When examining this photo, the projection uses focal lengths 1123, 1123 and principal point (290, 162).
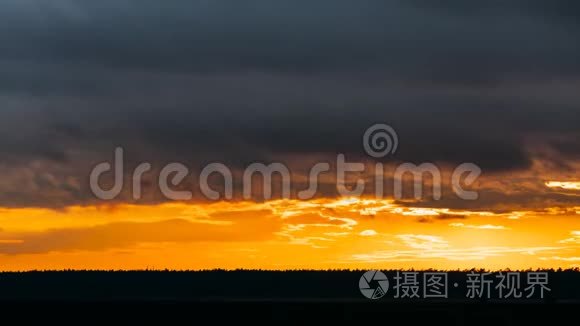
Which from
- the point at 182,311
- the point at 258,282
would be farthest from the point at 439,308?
the point at 258,282

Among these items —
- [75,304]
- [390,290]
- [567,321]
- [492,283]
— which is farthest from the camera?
[492,283]

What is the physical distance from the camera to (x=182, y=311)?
5688 cm

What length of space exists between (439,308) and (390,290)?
3026 centimetres

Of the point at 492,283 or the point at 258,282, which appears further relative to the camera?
the point at 258,282

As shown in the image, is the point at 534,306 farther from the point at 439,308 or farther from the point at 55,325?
the point at 55,325

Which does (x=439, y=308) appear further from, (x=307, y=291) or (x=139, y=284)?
(x=139, y=284)

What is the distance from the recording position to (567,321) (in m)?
54.1

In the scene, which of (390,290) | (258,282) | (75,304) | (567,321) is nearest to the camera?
(567,321)

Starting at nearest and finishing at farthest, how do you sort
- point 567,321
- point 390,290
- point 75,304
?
1. point 567,321
2. point 75,304
3. point 390,290

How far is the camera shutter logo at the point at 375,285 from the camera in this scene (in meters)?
80.1

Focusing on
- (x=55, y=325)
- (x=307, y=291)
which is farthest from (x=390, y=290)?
(x=55, y=325)

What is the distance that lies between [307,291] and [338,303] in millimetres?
35965

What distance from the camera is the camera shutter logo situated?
80.1m

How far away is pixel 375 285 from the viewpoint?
82875mm
